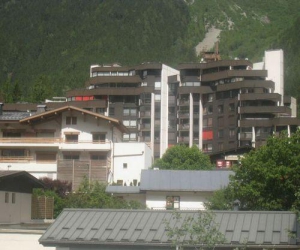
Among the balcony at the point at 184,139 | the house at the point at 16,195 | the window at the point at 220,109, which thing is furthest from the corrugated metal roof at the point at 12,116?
the window at the point at 220,109

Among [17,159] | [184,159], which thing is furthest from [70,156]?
[184,159]

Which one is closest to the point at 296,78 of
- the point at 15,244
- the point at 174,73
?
the point at 174,73

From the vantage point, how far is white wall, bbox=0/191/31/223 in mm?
53547

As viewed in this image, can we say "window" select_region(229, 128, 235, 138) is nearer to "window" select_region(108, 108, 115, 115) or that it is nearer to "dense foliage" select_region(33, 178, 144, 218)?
"window" select_region(108, 108, 115, 115)

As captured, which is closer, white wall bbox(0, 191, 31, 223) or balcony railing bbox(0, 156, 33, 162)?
white wall bbox(0, 191, 31, 223)

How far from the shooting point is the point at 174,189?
6825 cm

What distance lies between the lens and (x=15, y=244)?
39.8 metres

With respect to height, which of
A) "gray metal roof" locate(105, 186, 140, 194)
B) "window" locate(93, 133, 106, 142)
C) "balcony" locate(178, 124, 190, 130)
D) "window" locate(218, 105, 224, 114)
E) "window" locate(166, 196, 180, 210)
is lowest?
"window" locate(166, 196, 180, 210)

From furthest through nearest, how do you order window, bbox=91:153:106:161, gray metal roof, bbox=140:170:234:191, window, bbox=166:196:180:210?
window, bbox=91:153:106:161
gray metal roof, bbox=140:170:234:191
window, bbox=166:196:180:210

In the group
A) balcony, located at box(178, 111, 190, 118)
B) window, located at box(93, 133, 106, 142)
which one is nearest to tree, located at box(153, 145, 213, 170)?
window, located at box(93, 133, 106, 142)

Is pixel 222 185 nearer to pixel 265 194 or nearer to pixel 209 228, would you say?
pixel 265 194

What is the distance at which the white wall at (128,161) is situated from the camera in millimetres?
89438

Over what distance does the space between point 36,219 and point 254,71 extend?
252 ft

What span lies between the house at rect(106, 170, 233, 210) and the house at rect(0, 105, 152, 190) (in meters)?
16.6
